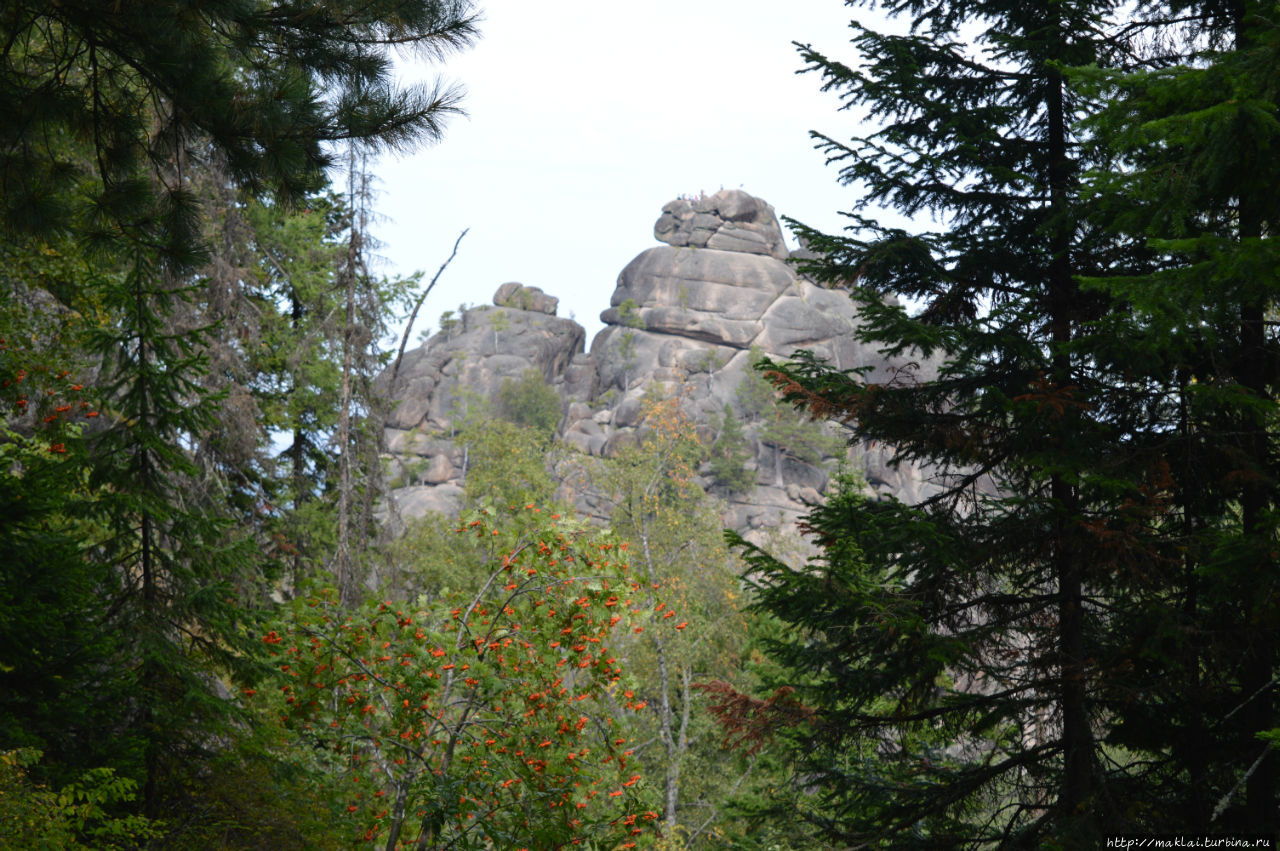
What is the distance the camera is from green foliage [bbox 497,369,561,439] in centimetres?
5966

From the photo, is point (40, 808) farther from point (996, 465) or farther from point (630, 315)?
point (630, 315)

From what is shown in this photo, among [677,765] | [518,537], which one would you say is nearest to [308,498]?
[677,765]

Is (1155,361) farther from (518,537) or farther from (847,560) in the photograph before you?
(518,537)

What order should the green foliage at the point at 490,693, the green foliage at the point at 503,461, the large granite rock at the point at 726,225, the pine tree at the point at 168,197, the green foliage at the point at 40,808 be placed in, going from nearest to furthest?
1. the green foliage at the point at 40,808
2. the pine tree at the point at 168,197
3. the green foliage at the point at 490,693
4. the green foliage at the point at 503,461
5. the large granite rock at the point at 726,225

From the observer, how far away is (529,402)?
5975cm

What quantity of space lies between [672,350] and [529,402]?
10.7m

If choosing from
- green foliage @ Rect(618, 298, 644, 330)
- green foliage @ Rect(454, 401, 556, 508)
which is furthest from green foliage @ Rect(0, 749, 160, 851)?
green foliage @ Rect(618, 298, 644, 330)

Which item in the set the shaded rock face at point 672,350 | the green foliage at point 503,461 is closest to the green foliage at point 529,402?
the shaded rock face at point 672,350

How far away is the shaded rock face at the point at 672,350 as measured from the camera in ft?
193

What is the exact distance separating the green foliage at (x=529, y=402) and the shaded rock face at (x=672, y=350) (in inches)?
61.3

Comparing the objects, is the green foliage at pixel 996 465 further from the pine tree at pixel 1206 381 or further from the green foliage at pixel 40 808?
the green foliage at pixel 40 808

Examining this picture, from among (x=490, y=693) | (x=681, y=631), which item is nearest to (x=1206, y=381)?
(x=490, y=693)

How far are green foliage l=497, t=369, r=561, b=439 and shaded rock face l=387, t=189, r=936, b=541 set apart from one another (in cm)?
156

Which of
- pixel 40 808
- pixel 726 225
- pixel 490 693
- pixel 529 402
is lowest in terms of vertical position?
pixel 40 808
